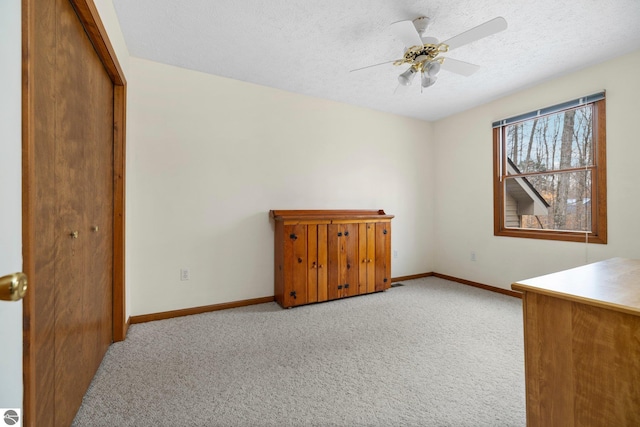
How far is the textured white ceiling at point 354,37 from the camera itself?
1896mm

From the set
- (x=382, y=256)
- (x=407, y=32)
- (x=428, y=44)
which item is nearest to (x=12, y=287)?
(x=407, y=32)

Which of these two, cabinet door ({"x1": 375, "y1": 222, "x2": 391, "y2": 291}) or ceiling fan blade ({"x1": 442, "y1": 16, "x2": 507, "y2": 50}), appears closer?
ceiling fan blade ({"x1": 442, "y1": 16, "x2": 507, "y2": 50})

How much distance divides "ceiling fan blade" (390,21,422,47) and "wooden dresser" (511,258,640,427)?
169 centimetres

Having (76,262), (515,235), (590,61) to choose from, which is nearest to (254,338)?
(76,262)

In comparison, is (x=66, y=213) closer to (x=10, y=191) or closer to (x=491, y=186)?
(x=10, y=191)

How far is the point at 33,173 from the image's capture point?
88 cm

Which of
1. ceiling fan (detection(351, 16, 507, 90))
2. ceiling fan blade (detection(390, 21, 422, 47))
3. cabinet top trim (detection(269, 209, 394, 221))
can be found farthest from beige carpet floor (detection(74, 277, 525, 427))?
ceiling fan blade (detection(390, 21, 422, 47))

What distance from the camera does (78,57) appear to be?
1.40m

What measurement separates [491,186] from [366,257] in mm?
1910

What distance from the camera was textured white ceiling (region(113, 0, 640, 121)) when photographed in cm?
190

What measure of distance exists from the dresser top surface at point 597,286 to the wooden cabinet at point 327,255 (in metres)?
2.05

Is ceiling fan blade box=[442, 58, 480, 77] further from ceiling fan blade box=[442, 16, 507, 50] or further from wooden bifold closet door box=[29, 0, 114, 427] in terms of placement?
wooden bifold closet door box=[29, 0, 114, 427]

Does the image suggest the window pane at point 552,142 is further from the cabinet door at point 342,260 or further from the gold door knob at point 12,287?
the gold door knob at point 12,287

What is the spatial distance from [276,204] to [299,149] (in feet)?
2.41
